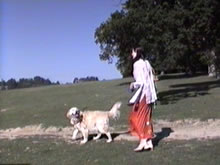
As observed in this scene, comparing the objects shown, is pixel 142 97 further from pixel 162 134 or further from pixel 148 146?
pixel 162 134

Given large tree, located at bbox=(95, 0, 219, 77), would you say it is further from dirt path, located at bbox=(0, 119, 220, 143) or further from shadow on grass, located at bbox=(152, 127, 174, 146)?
shadow on grass, located at bbox=(152, 127, 174, 146)

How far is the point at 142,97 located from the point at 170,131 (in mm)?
4062

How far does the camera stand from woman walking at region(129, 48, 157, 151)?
11438 millimetres

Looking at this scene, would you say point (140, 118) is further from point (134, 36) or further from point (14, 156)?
point (134, 36)

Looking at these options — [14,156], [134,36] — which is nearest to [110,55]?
[134,36]

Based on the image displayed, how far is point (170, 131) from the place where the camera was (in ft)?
50.0

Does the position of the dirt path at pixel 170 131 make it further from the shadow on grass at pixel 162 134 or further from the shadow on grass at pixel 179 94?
the shadow on grass at pixel 179 94

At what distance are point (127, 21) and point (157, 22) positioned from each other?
1.96m

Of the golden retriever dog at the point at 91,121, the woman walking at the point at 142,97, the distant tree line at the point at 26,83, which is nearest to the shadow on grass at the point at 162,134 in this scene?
the woman walking at the point at 142,97

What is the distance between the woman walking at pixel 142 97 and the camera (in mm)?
11438

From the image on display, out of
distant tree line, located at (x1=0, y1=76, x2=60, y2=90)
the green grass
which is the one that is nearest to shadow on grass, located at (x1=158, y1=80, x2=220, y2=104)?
the green grass

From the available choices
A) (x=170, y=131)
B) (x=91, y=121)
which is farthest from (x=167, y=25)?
(x=91, y=121)

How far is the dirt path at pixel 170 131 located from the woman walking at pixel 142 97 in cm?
196

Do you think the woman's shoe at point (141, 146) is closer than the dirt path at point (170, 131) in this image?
Yes
